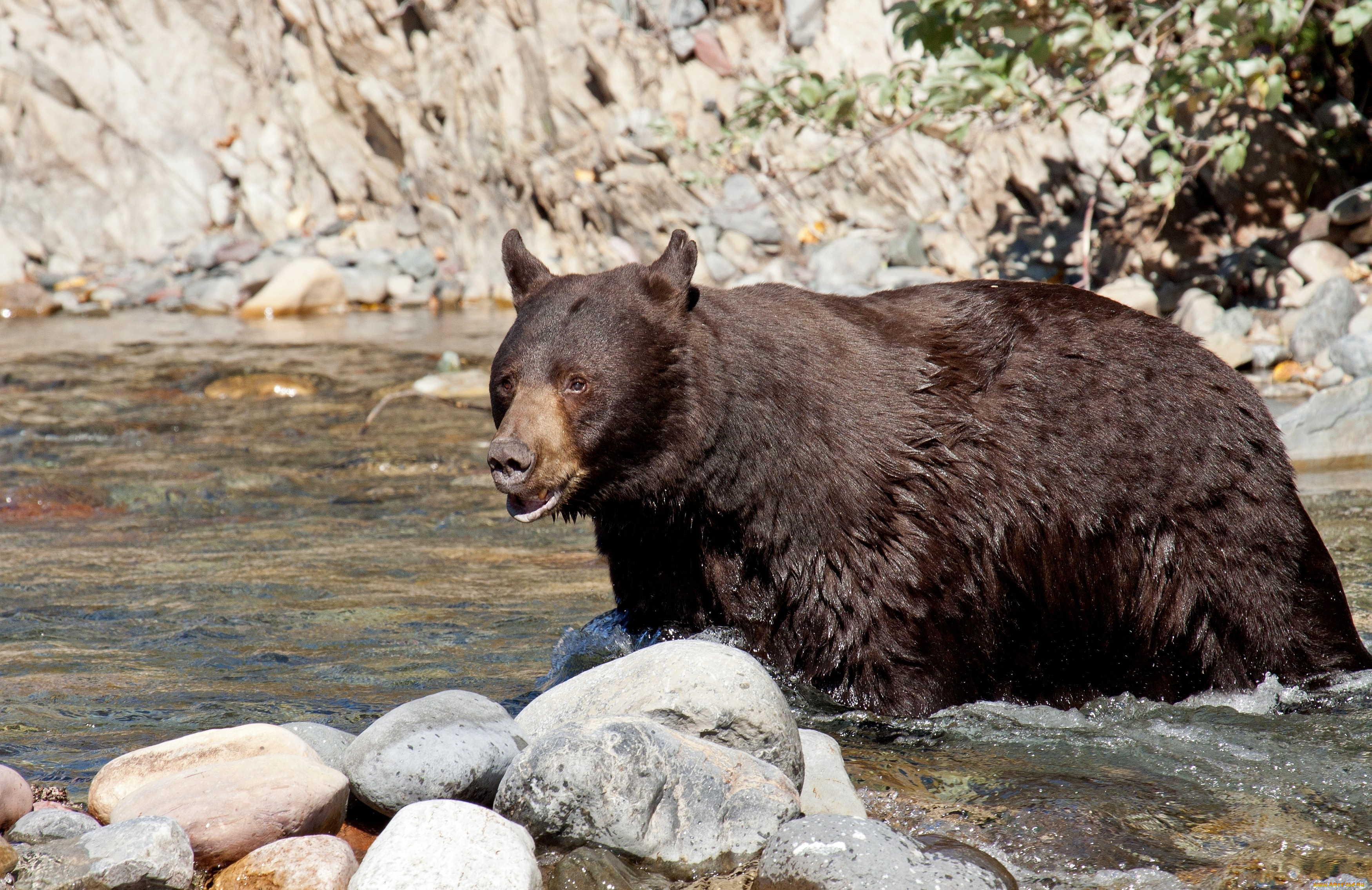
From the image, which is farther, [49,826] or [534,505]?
[534,505]

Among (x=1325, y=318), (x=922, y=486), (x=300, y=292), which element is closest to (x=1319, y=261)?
(x=1325, y=318)

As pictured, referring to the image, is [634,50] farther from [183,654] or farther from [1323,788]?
[1323,788]

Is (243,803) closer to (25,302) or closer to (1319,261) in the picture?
(1319,261)

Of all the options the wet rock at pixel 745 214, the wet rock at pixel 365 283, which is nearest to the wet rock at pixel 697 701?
the wet rock at pixel 745 214

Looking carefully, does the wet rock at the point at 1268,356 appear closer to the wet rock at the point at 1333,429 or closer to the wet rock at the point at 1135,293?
the wet rock at the point at 1135,293

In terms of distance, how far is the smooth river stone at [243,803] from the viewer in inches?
122

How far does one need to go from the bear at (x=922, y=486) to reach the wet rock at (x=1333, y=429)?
3623 mm

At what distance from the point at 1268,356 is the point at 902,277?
482 centimetres

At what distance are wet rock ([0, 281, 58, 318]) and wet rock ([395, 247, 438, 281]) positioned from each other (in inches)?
223

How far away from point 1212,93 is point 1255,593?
6.13m

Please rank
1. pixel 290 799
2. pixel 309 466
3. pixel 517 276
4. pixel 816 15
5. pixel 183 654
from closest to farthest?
pixel 290 799, pixel 517 276, pixel 183 654, pixel 309 466, pixel 816 15

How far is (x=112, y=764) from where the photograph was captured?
3.45 meters

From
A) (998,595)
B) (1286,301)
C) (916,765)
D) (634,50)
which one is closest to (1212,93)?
(1286,301)

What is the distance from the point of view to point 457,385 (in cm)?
1174
